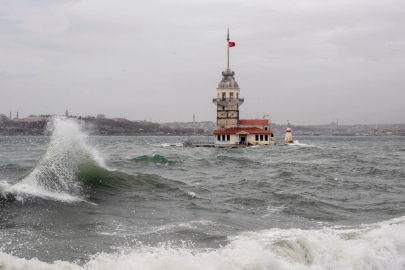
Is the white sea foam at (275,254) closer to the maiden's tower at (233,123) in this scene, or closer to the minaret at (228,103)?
the maiden's tower at (233,123)

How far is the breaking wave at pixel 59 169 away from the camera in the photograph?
13.5m

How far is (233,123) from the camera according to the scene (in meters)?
59.7

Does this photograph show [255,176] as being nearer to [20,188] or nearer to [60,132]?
[60,132]

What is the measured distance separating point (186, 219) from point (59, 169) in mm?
6482

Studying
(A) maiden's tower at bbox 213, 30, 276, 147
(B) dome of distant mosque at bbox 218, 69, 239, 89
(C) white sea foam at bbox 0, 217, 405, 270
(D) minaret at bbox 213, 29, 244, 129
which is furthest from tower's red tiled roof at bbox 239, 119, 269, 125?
(C) white sea foam at bbox 0, 217, 405, 270

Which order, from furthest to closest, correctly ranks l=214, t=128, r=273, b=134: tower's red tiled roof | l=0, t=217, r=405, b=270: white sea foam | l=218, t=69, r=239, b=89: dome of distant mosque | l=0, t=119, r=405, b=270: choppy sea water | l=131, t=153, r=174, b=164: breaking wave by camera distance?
1. l=218, t=69, r=239, b=89: dome of distant mosque
2. l=214, t=128, r=273, b=134: tower's red tiled roof
3. l=131, t=153, r=174, b=164: breaking wave
4. l=0, t=119, r=405, b=270: choppy sea water
5. l=0, t=217, r=405, b=270: white sea foam

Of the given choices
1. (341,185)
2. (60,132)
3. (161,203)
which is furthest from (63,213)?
(341,185)

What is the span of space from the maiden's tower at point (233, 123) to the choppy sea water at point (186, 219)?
3538cm

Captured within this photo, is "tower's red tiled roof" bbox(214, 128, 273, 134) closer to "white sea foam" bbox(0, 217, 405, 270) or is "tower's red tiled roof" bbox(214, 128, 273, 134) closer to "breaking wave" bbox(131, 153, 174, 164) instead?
"breaking wave" bbox(131, 153, 174, 164)

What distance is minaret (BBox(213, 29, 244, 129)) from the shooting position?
59.4m

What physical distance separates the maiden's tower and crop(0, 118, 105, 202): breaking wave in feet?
123

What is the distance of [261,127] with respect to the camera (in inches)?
2341

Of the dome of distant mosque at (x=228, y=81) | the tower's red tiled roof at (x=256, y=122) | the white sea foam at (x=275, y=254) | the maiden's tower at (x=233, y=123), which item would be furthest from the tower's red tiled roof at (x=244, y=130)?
the white sea foam at (x=275, y=254)

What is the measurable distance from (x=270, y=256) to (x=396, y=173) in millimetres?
19644
